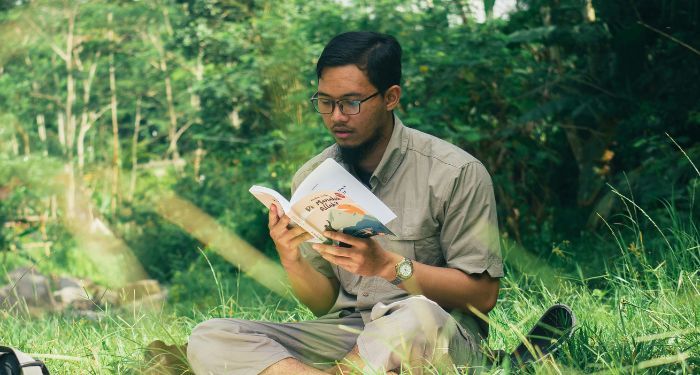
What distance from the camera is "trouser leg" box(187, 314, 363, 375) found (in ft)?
10.4

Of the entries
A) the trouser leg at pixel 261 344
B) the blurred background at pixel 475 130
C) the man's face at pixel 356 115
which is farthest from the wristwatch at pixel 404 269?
the blurred background at pixel 475 130

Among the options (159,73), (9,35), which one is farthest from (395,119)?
(9,35)

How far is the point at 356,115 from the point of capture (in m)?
3.39

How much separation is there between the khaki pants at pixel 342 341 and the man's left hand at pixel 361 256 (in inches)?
5.0

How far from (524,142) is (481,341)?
5243 mm

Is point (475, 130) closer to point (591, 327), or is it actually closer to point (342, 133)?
point (591, 327)

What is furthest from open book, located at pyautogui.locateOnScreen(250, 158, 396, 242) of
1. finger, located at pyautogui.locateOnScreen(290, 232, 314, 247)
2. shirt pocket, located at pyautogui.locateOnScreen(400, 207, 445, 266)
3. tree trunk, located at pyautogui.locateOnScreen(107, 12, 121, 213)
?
tree trunk, located at pyautogui.locateOnScreen(107, 12, 121, 213)

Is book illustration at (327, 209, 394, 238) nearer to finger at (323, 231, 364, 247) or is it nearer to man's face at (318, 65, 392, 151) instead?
finger at (323, 231, 364, 247)

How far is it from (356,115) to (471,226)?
1.92 feet

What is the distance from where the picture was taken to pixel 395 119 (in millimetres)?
3502

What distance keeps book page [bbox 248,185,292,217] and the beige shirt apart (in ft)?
1.43

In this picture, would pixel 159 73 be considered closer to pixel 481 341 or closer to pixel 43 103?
pixel 43 103

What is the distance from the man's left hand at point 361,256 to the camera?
116 inches

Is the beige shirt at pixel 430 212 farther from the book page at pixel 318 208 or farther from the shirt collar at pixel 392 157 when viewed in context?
the book page at pixel 318 208
